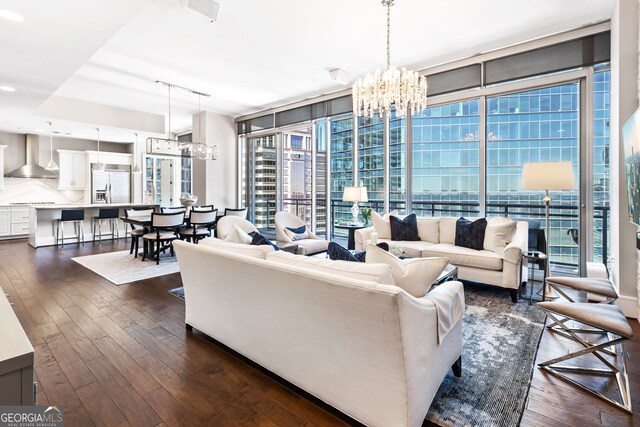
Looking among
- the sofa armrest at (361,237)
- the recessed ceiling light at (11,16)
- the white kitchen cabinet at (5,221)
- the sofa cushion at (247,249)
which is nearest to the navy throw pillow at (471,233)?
the sofa armrest at (361,237)

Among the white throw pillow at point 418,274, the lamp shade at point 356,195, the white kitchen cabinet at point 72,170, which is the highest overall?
the white kitchen cabinet at point 72,170

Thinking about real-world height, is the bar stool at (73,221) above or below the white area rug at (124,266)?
above

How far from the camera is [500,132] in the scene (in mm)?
4680

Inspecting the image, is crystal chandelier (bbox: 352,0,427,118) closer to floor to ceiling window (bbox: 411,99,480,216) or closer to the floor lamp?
the floor lamp

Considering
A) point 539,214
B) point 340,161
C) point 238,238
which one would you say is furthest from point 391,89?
point 340,161

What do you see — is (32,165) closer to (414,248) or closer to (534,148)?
(414,248)

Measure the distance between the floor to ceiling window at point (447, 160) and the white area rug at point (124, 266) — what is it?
4124 millimetres

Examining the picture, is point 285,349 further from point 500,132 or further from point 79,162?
point 79,162

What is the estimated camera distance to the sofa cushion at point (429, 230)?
475 centimetres

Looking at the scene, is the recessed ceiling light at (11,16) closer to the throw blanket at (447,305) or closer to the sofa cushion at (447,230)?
the throw blanket at (447,305)

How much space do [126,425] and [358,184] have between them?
16.3ft

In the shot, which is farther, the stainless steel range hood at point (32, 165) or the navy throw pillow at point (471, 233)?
the stainless steel range hood at point (32, 165)

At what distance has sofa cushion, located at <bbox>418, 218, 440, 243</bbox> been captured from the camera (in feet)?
15.6

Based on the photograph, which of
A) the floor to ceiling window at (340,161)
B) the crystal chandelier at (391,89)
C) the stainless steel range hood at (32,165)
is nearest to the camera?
the crystal chandelier at (391,89)
